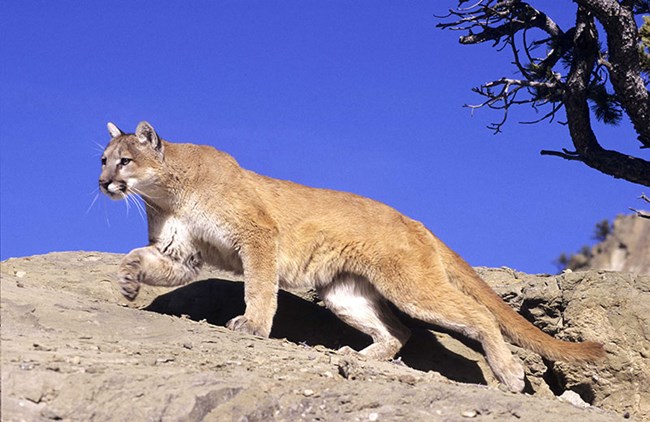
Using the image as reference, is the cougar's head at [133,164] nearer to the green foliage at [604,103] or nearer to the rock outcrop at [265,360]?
the rock outcrop at [265,360]

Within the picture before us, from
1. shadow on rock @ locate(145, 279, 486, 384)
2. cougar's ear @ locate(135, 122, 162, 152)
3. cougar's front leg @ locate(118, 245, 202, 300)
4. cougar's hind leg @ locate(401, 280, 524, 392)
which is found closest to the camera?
cougar's hind leg @ locate(401, 280, 524, 392)

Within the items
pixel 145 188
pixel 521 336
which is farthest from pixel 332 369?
pixel 145 188

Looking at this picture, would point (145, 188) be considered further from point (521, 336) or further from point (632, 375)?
point (632, 375)

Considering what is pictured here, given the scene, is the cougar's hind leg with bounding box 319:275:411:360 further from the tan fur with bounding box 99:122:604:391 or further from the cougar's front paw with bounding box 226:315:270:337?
the cougar's front paw with bounding box 226:315:270:337

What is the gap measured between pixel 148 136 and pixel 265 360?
10.9 feet

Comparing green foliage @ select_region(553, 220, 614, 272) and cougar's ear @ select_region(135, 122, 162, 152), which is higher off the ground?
green foliage @ select_region(553, 220, 614, 272)

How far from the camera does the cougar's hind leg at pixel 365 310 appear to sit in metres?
8.91

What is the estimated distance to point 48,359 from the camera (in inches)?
219

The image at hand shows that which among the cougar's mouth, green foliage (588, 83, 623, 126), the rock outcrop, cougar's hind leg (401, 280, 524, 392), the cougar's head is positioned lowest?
the rock outcrop

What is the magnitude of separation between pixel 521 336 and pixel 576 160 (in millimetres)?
5955

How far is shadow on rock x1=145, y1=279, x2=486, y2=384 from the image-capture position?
949 centimetres

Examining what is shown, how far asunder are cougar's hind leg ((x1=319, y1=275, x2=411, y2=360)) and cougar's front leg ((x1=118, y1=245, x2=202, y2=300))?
4.22 feet

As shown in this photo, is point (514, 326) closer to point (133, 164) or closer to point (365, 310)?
point (365, 310)

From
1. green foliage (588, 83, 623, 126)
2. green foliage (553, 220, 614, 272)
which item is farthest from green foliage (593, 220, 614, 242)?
green foliage (588, 83, 623, 126)
